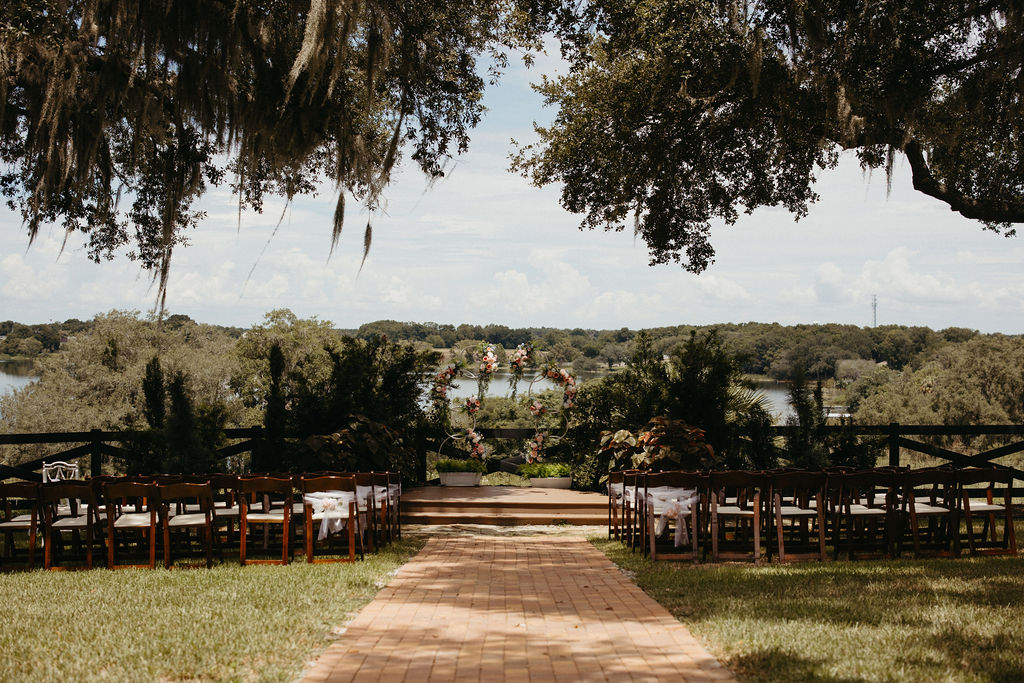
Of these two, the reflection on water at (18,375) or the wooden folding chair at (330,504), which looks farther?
the reflection on water at (18,375)

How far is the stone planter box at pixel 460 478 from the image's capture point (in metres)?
14.1

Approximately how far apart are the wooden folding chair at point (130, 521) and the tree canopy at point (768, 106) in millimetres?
7765

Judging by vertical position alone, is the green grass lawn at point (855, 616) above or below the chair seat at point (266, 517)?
below

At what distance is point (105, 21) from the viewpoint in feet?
32.0

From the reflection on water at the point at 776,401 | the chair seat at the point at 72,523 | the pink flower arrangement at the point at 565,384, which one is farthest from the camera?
the pink flower arrangement at the point at 565,384

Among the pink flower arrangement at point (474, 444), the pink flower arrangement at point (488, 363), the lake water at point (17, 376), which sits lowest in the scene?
the pink flower arrangement at point (474, 444)

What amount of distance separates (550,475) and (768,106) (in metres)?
6.41

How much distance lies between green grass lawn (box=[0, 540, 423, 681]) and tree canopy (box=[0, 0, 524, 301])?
15.4 ft

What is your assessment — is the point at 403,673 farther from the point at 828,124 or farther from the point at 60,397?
the point at 60,397

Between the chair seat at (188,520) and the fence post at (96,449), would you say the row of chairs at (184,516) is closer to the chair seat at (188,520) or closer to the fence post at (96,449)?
the chair seat at (188,520)

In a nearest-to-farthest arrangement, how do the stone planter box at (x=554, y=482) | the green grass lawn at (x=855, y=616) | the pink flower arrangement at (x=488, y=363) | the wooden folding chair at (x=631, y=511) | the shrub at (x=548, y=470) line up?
1. the green grass lawn at (x=855, y=616)
2. the wooden folding chair at (x=631, y=511)
3. the stone planter box at (x=554, y=482)
4. the shrub at (x=548, y=470)
5. the pink flower arrangement at (x=488, y=363)

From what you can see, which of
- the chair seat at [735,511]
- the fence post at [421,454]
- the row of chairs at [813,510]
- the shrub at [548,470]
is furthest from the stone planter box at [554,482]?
the chair seat at [735,511]

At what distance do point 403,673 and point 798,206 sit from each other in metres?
11.5

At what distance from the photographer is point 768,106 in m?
12.0
